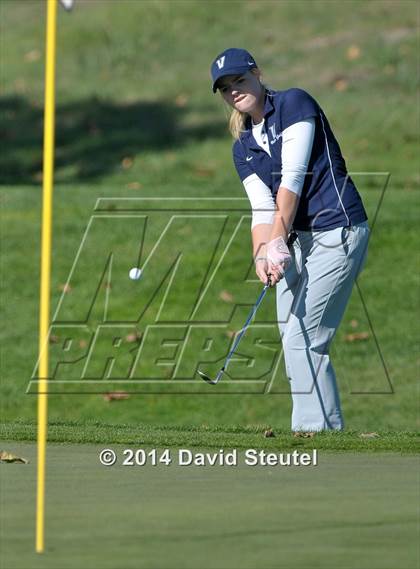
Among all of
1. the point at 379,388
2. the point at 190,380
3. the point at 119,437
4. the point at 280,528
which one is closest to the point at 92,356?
the point at 190,380

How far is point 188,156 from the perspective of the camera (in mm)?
19188

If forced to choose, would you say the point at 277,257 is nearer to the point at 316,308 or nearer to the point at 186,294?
the point at 316,308

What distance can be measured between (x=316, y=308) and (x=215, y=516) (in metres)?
2.81

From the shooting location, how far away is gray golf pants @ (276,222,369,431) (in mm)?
7672

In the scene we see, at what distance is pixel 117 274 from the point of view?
14.4 metres

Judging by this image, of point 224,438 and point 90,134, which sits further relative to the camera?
point 90,134

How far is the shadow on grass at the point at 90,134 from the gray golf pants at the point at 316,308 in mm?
11022

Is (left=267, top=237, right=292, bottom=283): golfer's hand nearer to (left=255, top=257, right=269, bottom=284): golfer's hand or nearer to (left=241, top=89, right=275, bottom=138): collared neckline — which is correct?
(left=255, top=257, right=269, bottom=284): golfer's hand

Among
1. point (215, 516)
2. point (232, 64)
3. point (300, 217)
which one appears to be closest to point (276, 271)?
point (300, 217)

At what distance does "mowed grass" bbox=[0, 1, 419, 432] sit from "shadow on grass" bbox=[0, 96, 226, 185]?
0.11 ft

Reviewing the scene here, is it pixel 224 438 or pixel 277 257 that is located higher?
pixel 277 257

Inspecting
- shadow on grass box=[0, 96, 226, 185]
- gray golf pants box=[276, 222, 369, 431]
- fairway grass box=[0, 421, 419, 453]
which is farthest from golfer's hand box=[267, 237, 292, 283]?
shadow on grass box=[0, 96, 226, 185]

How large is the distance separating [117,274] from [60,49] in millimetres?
10546

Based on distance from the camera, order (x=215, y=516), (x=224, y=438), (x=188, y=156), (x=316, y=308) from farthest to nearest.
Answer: (x=188, y=156)
(x=316, y=308)
(x=224, y=438)
(x=215, y=516)
